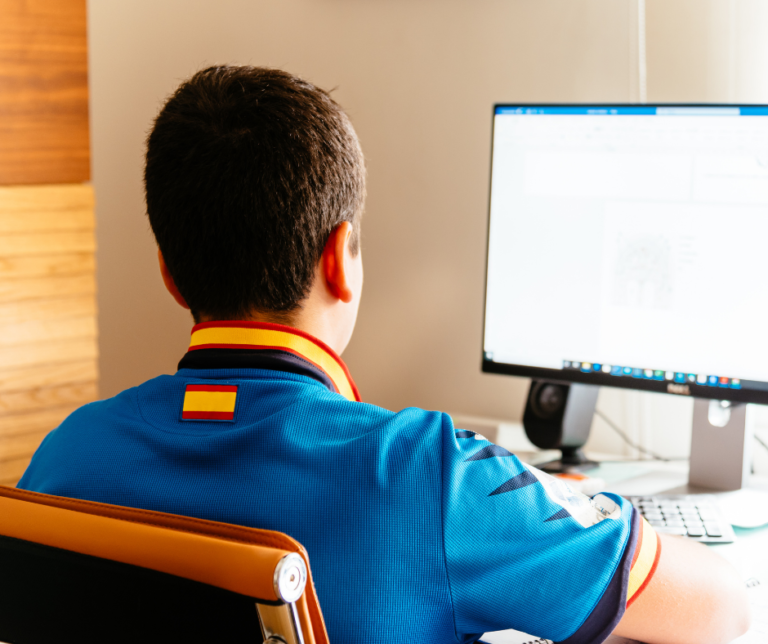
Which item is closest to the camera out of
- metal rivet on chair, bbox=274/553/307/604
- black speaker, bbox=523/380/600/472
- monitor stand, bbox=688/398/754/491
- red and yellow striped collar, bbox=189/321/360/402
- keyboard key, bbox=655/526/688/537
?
metal rivet on chair, bbox=274/553/307/604

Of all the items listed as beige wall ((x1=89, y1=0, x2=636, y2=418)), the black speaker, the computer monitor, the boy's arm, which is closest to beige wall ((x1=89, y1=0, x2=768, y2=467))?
beige wall ((x1=89, y1=0, x2=636, y2=418))

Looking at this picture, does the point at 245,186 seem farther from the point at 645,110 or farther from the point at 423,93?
the point at 423,93

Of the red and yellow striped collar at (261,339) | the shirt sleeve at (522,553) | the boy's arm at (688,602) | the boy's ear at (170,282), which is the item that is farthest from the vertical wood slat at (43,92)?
the boy's arm at (688,602)

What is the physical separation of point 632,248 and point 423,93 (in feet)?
1.90

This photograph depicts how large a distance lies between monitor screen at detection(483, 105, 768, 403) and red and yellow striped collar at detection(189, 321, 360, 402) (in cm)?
58

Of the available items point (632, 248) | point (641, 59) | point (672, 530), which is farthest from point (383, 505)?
point (641, 59)

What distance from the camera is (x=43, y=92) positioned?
4.90ft

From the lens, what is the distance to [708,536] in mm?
976

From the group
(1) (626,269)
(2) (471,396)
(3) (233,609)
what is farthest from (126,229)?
(3) (233,609)

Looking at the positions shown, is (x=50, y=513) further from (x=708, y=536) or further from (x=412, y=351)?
(x=412, y=351)

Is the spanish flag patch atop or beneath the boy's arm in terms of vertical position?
atop

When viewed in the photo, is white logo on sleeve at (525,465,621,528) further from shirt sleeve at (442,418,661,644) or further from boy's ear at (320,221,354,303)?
boy's ear at (320,221,354,303)

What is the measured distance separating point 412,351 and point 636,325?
546 millimetres

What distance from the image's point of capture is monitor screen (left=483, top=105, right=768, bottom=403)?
1072mm
